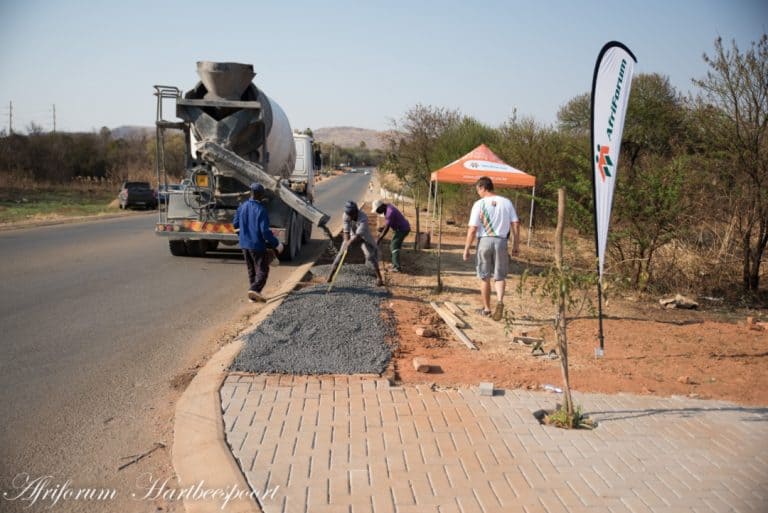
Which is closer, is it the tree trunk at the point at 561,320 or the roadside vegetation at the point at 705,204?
the tree trunk at the point at 561,320

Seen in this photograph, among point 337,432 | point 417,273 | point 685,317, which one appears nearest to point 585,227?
point 685,317

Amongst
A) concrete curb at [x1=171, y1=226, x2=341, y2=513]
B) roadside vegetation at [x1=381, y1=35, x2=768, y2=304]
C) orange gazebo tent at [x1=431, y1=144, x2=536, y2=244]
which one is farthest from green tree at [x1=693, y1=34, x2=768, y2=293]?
concrete curb at [x1=171, y1=226, x2=341, y2=513]

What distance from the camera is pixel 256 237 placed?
884 cm

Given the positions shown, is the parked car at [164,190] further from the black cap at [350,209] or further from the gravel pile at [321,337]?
the gravel pile at [321,337]

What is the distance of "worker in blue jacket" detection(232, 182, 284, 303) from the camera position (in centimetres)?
882

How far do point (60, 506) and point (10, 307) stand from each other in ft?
17.8

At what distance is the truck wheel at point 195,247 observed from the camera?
546 inches

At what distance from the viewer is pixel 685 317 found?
944 centimetres

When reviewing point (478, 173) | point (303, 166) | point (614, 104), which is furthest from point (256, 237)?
point (303, 166)

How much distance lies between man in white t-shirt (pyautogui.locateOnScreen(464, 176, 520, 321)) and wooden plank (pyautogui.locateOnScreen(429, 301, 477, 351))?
0.63 m

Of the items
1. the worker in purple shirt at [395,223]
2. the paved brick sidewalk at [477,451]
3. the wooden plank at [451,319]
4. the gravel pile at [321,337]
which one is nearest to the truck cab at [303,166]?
the worker in purple shirt at [395,223]

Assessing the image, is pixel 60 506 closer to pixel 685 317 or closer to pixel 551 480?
pixel 551 480

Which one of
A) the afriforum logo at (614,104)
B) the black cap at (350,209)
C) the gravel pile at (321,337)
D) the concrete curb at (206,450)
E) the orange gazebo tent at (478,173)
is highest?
the afriforum logo at (614,104)

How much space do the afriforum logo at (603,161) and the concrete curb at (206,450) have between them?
4.14 metres
